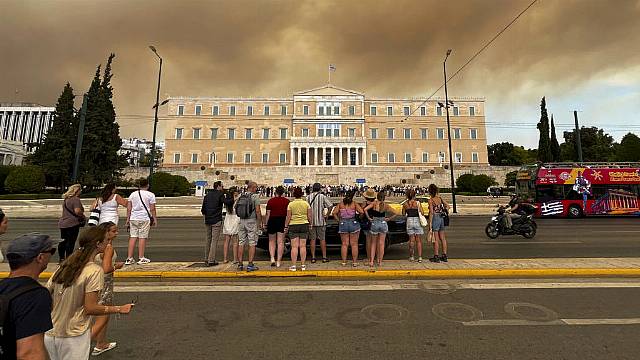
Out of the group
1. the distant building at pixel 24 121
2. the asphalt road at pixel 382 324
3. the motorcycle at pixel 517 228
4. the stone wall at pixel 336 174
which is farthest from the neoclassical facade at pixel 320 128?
the distant building at pixel 24 121

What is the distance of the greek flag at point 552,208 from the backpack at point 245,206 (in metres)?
20.8

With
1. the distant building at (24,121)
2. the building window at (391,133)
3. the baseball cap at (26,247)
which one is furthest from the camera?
the distant building at (24,121)

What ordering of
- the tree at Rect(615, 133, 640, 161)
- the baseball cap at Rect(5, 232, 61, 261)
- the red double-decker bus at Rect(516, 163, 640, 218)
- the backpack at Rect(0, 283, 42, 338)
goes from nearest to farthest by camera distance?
the backpack at Rect(0, 283, 42, 338) → the baseball cap at Rect(5, 232, 61, 261) → the red double-decker bus at Rect(516, 163, 640, 218) → the tree at Rect(615, 133, 640, 161)

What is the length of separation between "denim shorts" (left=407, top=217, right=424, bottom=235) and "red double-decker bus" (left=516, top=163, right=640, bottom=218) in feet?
57.1

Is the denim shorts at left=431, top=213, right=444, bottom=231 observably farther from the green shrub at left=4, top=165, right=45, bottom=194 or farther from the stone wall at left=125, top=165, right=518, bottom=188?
the stone wall at left=125, top=165, right=518, bottom=188

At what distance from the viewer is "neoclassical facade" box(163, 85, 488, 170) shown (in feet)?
233

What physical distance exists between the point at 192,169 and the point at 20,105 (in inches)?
4673

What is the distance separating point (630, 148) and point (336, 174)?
43.0 metres

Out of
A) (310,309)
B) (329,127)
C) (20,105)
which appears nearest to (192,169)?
(329,127)

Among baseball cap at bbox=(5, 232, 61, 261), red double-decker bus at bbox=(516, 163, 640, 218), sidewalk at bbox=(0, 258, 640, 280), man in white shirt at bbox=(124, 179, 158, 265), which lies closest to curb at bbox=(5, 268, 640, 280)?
sidewalk at bbox=(0, 258, 640, 280)

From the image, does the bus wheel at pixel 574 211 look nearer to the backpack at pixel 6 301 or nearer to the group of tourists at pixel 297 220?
the group of tourists at pixel 297 220

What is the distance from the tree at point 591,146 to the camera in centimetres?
5962

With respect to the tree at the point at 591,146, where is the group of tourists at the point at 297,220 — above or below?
below

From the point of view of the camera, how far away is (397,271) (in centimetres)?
654
